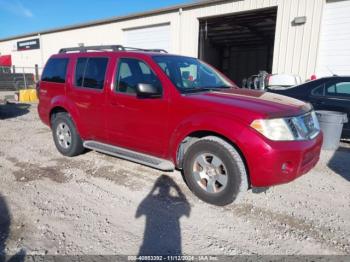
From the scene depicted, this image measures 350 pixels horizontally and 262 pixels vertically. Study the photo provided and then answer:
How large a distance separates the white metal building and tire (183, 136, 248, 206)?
27.0 ft

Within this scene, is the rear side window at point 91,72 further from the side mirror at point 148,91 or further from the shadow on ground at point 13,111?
the shadow on ground at point 13,111

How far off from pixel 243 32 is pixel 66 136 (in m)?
17.5

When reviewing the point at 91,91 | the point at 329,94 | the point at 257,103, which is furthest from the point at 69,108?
the point at 329,94

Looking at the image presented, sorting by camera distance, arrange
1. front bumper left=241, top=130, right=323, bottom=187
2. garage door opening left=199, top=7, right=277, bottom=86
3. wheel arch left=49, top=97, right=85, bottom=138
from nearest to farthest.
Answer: front bumper left=241, top=130, right=323, bottom=187 < wheel arch left=49, top=97, right=85, bottom=138 < garage door opening left=199, top=7, right=277, bottom=86

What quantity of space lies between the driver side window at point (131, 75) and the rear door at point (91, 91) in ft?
0.92

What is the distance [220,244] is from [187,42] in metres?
11.7

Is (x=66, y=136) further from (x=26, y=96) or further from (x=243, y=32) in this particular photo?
(x=243, y=32)

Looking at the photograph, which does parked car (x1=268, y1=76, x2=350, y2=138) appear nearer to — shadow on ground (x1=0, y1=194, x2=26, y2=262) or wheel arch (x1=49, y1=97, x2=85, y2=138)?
wheel arch (x1=49, y1=97, x2=85, y2=138)

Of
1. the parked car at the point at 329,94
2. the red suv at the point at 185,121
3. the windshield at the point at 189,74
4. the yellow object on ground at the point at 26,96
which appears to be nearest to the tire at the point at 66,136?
the red suv at the point at 185,121

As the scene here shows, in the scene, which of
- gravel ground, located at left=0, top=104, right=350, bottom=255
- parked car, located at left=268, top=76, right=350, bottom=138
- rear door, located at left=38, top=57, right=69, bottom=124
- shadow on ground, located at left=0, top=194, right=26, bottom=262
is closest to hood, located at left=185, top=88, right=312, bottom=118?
gravel ground, located at left=0, top=104, right=350, bottom=255

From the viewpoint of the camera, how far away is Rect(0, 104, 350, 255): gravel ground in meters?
2.73

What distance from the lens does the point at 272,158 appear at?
305cm

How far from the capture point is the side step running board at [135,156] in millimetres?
3814

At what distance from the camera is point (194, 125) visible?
3535 millimetres
